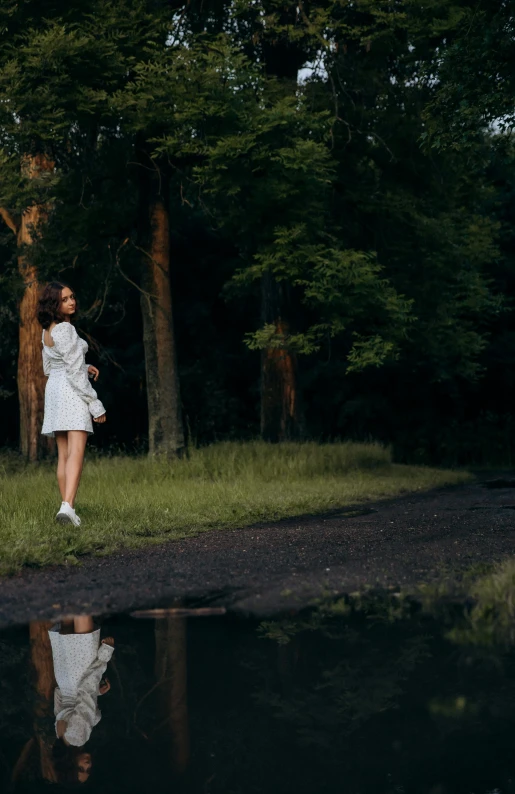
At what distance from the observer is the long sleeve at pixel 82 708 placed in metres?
3.96

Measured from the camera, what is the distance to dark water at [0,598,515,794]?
3.55m

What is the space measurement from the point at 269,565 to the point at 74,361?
3.52 meters

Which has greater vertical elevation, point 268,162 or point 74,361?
point 268,162

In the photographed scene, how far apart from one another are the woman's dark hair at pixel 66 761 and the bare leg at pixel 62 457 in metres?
6.47

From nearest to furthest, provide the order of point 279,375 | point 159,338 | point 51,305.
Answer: point 51,305 < point 159,338 < point 279,375

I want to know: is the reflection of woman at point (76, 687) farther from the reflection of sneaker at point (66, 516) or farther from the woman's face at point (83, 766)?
the reflection of sneaker at point (66, 516)

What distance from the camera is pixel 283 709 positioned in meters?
4.22

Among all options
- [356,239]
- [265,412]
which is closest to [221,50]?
[356,239]

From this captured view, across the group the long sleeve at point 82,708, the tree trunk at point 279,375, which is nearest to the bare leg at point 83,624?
the long sleeve at point 82,708

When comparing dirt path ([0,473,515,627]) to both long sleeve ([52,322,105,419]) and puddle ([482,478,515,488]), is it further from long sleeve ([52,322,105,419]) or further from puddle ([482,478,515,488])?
puddle ([482,478,515,488])

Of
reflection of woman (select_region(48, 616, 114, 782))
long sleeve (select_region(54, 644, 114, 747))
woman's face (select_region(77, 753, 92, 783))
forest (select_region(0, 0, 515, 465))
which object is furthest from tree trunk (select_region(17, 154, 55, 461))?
woman's face (select_region(77, 753, 92, 783))

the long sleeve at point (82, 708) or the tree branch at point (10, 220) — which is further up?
the tree branch at point (10, 220)

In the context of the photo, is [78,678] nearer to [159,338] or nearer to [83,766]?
[83,766]

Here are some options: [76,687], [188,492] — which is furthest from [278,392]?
[76,687]
